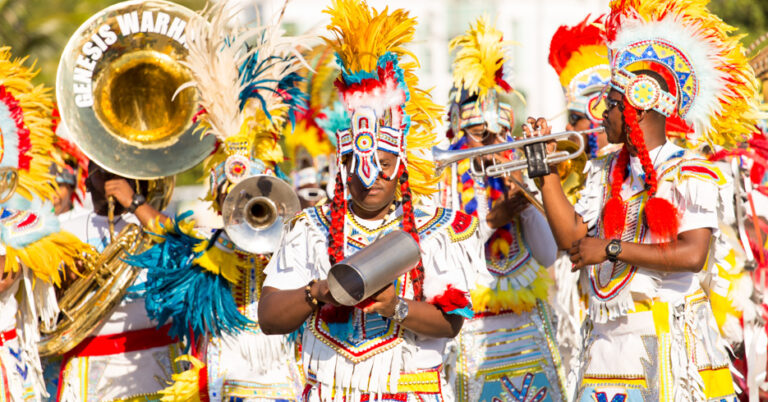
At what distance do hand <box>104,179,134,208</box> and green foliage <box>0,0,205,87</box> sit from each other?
1182cm

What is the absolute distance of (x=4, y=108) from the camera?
214 inches

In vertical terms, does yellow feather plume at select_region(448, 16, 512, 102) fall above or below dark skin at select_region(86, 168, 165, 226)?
above

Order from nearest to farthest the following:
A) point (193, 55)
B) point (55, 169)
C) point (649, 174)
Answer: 1. point (649, 174)
2. point (193, 55)
3. point (55, 169)

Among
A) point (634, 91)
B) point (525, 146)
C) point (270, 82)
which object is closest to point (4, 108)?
point (270, 82)

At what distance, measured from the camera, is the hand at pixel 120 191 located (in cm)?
623

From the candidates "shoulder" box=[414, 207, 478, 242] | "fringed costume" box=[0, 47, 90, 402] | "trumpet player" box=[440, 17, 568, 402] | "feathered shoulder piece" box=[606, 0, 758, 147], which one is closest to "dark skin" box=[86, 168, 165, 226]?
"fringed costume" box=[0, 47, 90, 402]

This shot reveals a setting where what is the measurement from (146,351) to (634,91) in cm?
359

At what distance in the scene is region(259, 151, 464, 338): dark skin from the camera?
380cm

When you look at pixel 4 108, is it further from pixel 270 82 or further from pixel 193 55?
pixel 270 82

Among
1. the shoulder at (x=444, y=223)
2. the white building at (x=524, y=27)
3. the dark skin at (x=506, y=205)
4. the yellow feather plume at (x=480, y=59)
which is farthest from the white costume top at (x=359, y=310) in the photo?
the white building at (x=524, y=27)

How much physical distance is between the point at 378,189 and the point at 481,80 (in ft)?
8.41

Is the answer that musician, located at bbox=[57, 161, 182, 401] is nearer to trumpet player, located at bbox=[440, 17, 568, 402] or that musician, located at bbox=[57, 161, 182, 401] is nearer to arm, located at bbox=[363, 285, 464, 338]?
trumpet player, located at bbox=[440, 17, 568, 402]

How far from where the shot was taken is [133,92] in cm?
639

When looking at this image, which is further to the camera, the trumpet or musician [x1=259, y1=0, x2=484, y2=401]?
the trumpet
